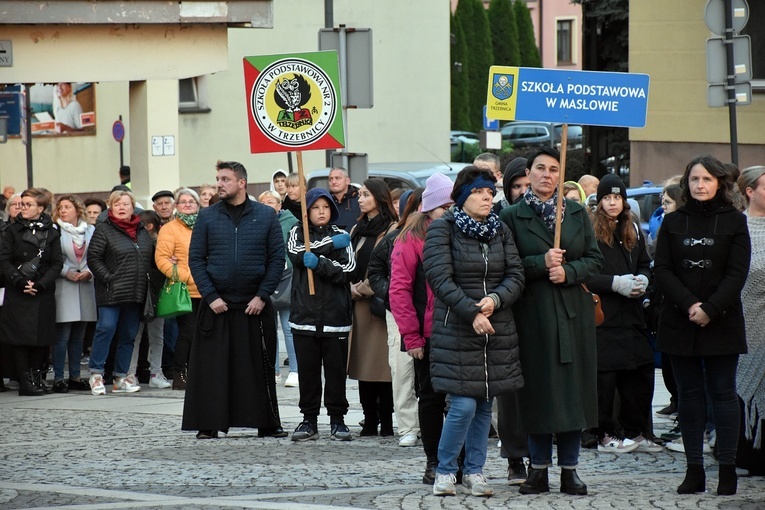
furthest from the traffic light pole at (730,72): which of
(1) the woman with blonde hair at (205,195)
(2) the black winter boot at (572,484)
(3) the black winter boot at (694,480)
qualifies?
(2) the black winter boot at (572,484)

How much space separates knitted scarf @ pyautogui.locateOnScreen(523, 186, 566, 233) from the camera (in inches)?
327

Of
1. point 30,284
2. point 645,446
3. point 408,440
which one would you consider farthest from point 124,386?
point 645,446

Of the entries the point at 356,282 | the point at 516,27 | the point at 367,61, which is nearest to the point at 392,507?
the point at 356,282

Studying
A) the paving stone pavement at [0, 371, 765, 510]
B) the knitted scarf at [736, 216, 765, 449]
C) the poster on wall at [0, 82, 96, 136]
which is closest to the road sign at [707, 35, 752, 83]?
the paving stone pavement at [0, 371, 765, 510]

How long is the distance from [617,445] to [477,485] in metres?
2.13

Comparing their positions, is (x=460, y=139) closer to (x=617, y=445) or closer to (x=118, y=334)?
(x=118, y=334)

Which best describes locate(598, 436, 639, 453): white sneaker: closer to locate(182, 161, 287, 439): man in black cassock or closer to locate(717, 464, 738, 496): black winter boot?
locate(717, 464, 738, 496): black winter boot

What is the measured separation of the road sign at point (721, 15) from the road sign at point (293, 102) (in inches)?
237

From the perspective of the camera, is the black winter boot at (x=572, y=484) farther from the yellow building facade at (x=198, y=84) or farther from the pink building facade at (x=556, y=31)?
the pink building facade at (x=556, y=31)

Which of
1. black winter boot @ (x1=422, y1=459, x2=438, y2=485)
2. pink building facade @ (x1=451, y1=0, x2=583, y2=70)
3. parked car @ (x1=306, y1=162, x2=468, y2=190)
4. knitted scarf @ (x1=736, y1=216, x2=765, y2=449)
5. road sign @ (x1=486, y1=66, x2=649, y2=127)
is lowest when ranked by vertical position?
black winter boot @ (x1=422, y1=459, x2=438, y2=485)

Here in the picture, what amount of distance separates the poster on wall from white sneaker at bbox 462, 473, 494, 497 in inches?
1105

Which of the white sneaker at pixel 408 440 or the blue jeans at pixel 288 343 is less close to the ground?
the blue jeans at pixel 288 343

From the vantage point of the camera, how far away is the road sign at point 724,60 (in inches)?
613

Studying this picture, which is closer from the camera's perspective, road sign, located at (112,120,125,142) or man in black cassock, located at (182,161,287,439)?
man in black cassock, located at (182,161,287,439)
